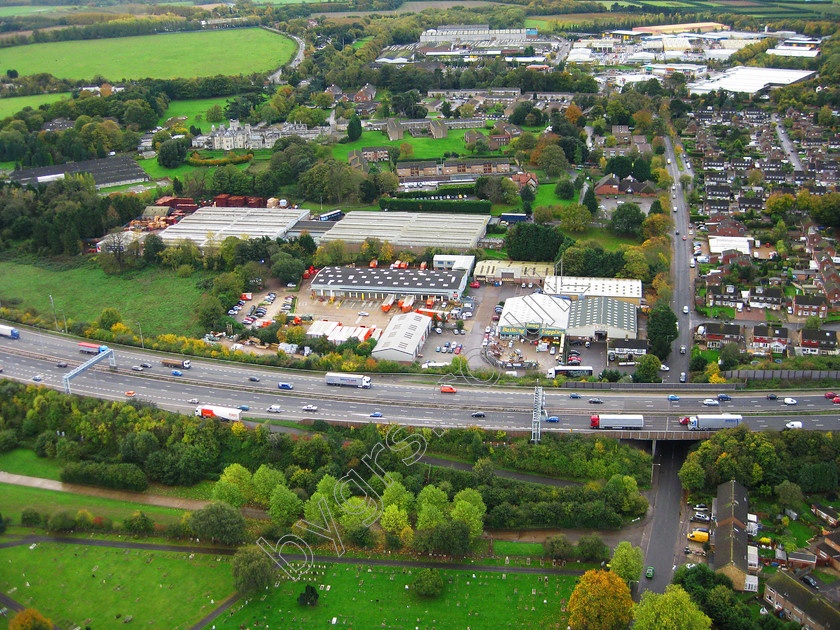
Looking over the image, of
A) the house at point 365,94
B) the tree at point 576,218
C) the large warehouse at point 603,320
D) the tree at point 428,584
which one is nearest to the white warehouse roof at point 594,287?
the large warehouse at point 603,320

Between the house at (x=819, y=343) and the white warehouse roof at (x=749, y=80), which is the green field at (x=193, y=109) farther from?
the house at (x=819, y=343)

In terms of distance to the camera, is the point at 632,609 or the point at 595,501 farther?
the point at 595,501

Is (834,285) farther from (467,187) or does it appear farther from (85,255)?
(85,255)

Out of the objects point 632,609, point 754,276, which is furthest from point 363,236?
point 632,609

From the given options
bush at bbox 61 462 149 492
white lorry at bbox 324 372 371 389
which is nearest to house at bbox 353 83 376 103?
white lorry at bbox 324 372 371 389

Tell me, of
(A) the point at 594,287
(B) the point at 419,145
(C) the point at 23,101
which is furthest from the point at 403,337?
(C) the point at 23,101
